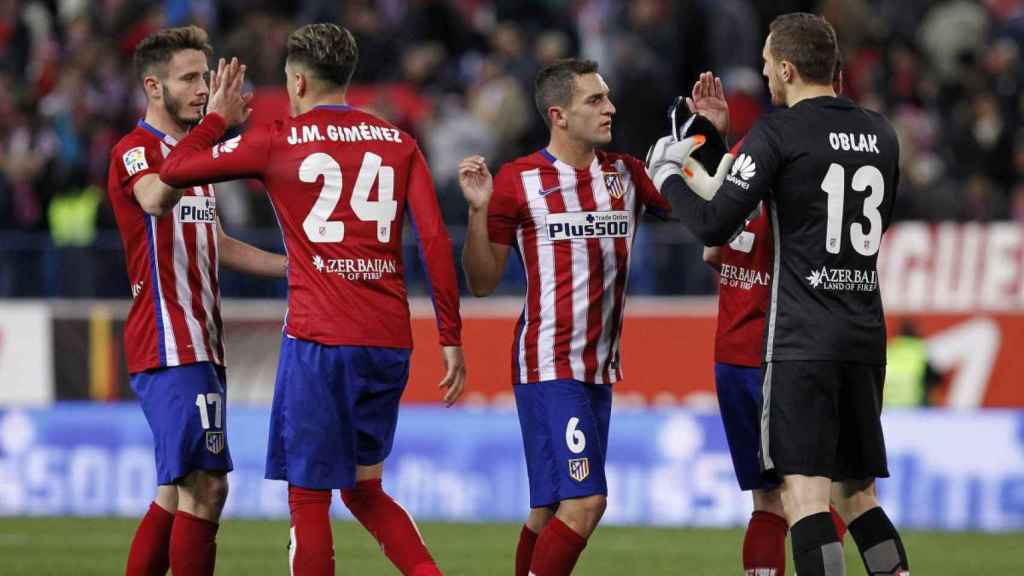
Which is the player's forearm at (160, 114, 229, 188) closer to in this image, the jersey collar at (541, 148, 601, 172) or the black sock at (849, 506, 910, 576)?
the jersey collar at (541, 148, 601, 172)

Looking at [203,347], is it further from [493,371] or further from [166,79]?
[493,371]

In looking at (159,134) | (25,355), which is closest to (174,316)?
(159,134)

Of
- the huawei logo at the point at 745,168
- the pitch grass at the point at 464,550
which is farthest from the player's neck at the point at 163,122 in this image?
the pitch grass at the point at 464,550

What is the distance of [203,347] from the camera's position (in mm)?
8227

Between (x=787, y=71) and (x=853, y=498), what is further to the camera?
(x=853, y=498)

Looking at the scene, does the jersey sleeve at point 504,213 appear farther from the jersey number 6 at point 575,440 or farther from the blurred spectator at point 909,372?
the blurred spectator at point 909,372

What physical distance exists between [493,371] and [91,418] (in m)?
3.49

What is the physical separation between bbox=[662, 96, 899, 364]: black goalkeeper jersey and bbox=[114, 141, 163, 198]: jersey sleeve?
2.34m

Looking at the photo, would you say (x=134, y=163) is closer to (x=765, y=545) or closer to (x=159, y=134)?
(x=159, y=134)

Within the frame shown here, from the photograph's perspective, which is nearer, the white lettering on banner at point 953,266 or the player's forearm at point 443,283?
the player's forearm at point 443,283

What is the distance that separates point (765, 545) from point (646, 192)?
5.65 ft

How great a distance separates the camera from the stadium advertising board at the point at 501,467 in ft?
44.2

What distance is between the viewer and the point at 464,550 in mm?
11773

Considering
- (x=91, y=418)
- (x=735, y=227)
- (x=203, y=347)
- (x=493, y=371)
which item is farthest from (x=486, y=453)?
(x=735, y=227)
